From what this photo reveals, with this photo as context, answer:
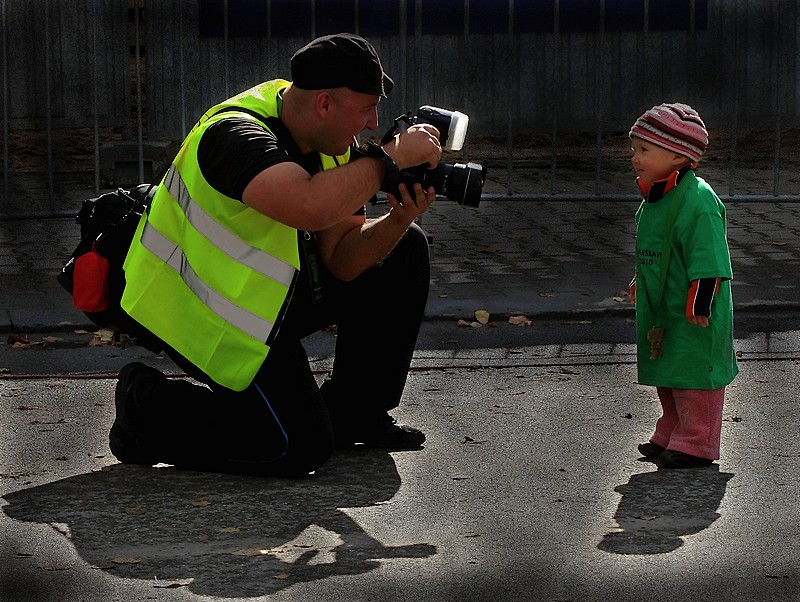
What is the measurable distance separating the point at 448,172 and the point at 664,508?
43.9 inches

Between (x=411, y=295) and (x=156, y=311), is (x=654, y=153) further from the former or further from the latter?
(x=156, y=311)

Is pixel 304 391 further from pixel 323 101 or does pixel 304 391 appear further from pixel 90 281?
pixel 323 101

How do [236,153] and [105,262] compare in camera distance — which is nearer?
[236,153]

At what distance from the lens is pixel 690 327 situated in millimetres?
4711

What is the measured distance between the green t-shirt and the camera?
560mm

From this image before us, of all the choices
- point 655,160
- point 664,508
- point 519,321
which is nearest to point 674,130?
point 655,160

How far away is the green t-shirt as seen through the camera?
4.64 m

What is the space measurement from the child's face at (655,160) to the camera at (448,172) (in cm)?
50

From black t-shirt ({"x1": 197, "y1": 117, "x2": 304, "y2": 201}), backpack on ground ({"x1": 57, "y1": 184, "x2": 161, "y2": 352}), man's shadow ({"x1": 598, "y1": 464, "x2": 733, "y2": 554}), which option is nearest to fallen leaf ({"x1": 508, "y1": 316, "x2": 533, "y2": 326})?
man's shadow ({"x1": 598, "y1": 464, "x2": 733, "y2": 554})

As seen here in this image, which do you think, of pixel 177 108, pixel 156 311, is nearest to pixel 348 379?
pixel 156 311

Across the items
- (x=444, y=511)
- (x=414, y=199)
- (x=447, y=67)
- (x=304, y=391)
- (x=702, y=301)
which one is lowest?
(x=444, y=511)

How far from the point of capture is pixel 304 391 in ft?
15.2

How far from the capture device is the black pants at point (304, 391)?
181 inches

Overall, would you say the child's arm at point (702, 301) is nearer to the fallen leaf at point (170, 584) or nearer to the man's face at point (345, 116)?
the man's face at point (345, 116)
